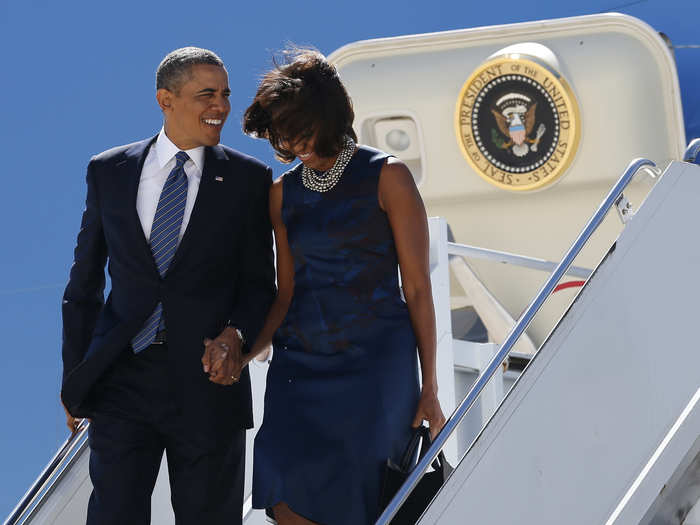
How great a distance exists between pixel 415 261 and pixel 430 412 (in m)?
0.36

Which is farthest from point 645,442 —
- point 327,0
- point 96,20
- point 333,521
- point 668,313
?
point 96,20

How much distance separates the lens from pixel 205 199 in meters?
2.65

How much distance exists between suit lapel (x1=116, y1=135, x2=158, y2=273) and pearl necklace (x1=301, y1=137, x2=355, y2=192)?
0.42 metres

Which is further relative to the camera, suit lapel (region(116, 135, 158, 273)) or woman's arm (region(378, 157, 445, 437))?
suit lapel (region(116, 135, 158, 273))

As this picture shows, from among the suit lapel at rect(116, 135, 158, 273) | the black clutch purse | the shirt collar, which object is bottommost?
the black clutch purse

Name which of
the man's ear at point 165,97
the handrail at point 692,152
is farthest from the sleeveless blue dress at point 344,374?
the handrail at point 692,152

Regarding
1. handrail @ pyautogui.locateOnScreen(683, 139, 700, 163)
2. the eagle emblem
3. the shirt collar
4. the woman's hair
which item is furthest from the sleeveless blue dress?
the eagle emblem

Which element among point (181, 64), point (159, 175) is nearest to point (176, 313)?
point (159, 175)

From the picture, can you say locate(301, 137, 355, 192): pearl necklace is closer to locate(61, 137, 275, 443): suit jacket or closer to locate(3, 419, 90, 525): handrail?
locate(61, 137, 275, 443): suit jacket

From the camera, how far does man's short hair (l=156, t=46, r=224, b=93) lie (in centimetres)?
264

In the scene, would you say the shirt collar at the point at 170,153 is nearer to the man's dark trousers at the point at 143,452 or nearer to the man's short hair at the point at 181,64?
the man's short hair at the point at 181,64

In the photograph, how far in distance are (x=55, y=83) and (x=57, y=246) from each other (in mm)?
1266

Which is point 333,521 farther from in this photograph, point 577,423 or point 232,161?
point 232,161

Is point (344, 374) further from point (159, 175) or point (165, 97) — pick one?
point (165, 97)
